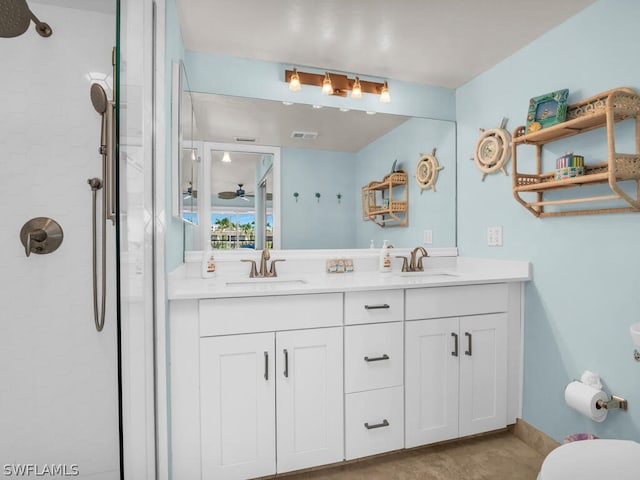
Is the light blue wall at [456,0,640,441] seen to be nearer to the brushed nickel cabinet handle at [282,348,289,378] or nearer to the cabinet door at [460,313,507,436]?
the cabinet door at [460,313,507,436]

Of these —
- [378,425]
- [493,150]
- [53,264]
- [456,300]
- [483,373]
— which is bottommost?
[378,425]

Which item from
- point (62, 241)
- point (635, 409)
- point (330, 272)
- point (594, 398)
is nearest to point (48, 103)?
point (62, 241)

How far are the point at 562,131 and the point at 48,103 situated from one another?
2.35 metres

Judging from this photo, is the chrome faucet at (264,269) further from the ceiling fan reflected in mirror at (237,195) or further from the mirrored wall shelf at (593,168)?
the mirrored wall shelf at (593,168)

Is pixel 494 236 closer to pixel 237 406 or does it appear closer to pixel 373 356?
pixel 373 356

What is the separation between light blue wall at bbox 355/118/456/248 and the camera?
2301mm

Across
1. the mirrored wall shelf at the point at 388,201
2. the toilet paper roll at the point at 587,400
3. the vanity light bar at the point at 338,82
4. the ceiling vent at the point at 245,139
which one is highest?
the vanity light bar at the point at 338,82

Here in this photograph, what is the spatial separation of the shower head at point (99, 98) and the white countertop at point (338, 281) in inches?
28.5

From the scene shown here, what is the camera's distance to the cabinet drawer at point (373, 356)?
1.57 meters

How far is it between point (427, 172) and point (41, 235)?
226 cm

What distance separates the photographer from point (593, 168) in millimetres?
1535

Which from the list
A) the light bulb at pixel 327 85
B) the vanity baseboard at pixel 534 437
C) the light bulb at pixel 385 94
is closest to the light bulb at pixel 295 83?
the light bulb at pixel 327 85

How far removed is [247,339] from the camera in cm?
144

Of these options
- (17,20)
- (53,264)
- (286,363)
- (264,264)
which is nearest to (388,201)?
(264,264)
